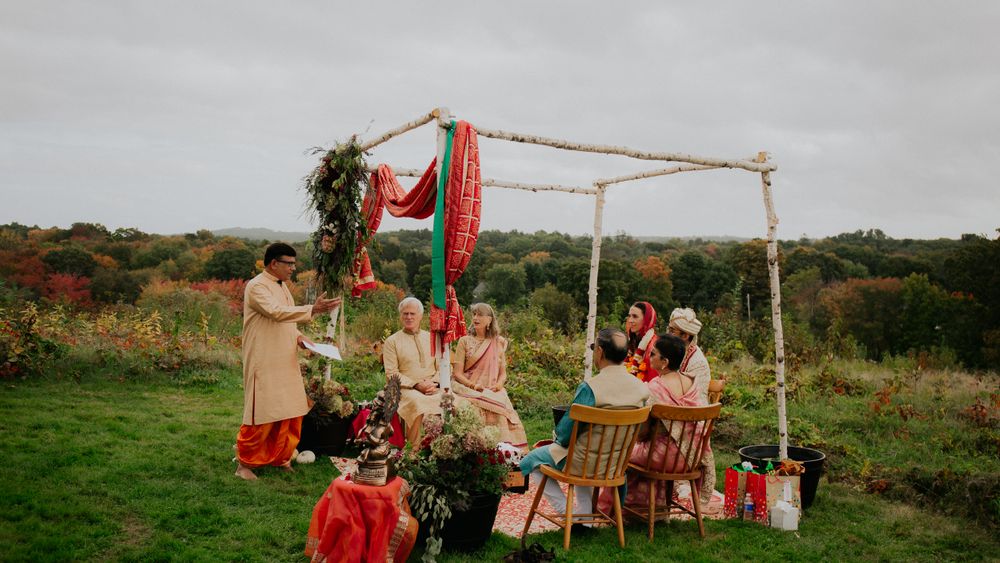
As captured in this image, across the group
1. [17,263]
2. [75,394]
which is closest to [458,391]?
[75,394]

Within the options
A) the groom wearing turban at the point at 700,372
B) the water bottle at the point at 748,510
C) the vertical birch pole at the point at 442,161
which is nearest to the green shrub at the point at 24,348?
the vertical birch pole at the point at 442,161

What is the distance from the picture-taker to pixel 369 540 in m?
3.71

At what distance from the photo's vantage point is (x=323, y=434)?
6227 mm

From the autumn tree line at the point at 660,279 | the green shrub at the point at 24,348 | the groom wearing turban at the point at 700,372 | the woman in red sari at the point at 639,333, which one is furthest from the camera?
the autumn tree line at the point at 660,279

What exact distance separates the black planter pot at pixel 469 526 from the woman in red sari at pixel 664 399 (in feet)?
3.57

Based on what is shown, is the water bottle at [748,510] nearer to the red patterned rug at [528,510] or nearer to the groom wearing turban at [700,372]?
the red patterned rug at [528,510]

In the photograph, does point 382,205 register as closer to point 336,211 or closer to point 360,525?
point 336,211

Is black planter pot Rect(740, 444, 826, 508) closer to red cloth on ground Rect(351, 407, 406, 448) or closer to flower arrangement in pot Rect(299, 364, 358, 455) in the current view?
red cloth on ground Rect(351, 407, 406, 448)

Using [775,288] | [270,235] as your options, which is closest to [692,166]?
[775,288]

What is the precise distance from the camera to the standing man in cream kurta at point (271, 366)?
17.5 feet

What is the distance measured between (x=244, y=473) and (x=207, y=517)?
916 millimetres

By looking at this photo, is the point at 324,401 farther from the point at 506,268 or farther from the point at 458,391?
the point at 506,268

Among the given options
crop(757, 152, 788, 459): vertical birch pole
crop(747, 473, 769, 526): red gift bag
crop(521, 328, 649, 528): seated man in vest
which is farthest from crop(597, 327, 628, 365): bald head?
crop(757, 152, 788, 459): vertical birch pole

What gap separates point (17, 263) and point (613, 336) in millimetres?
24642
